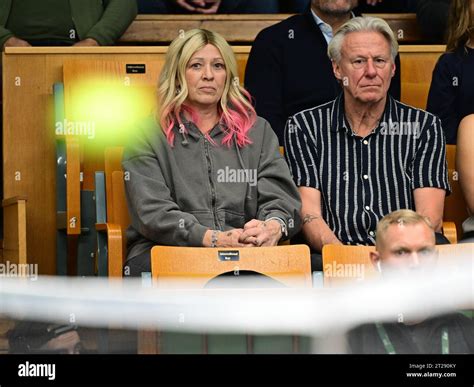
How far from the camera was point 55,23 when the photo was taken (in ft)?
13.4

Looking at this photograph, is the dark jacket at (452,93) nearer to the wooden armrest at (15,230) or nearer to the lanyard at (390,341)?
the wooden armrest at (15,230)

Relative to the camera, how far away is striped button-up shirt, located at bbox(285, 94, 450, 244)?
10.4ft

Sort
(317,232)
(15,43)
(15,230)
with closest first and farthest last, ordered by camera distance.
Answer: (317,232) → (15,230) → (15,43)

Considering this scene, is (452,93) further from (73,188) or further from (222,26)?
(73,188)

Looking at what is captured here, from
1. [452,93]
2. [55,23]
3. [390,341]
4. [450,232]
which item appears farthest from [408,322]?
[55,23]

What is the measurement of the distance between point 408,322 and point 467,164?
100cm

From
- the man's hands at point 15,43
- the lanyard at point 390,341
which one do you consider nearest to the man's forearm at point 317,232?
the lanyard at point 390,341

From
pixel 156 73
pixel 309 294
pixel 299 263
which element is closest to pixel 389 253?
pixel 309 294

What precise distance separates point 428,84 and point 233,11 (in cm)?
96

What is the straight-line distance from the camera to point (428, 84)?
3.85 meters

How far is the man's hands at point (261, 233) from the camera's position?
2.99 meters

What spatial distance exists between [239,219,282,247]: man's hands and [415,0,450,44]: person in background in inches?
52.0

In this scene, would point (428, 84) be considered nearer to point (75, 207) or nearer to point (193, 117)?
point (193, 117)

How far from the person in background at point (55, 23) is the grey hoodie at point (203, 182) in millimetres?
958
